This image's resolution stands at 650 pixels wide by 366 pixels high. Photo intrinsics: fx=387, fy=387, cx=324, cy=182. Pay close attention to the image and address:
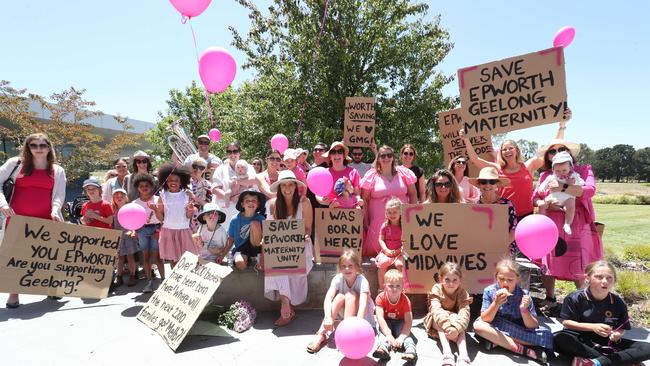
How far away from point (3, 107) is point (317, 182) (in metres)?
19.0

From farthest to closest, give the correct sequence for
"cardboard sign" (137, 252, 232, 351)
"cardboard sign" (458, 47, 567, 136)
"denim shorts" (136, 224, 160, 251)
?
"denim shorts" (136, 224, 160, 251)
"cardboard sign" (458, 47, 567, 136)
"cardboard sign" (137, 252, 232, 351)

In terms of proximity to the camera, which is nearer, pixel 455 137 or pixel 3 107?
pixel 455 137

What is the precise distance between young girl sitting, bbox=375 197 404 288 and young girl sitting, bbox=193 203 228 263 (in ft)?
6.49

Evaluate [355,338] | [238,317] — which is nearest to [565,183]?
[355,338]

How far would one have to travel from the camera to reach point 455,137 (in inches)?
293

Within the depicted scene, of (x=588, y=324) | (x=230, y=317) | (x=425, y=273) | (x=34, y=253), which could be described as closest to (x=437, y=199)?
(x=425, y=273)

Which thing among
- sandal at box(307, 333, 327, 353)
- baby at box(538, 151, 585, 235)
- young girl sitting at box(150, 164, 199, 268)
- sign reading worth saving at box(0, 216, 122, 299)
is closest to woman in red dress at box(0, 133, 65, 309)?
sign reading worth saving at box(0, 216, 122, 299)

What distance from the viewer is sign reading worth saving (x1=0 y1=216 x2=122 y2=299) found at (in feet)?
16.0

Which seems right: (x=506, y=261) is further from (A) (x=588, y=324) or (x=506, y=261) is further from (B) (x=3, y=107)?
(B) (x=3, y=107)

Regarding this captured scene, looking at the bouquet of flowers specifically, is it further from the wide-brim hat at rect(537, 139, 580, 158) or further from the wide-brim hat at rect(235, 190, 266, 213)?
the wide-brim hat at rect(537, 139, 580, 158)

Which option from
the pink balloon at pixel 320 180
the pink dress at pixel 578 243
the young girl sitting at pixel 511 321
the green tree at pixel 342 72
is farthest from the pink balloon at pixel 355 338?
the green tree at pixel 342 72

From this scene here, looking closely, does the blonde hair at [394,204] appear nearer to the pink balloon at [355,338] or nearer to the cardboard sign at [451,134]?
the pink balloon at [355,338]

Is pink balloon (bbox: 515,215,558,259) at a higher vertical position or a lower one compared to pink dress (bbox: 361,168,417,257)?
lower

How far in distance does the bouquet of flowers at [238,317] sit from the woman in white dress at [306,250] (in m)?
0.29
